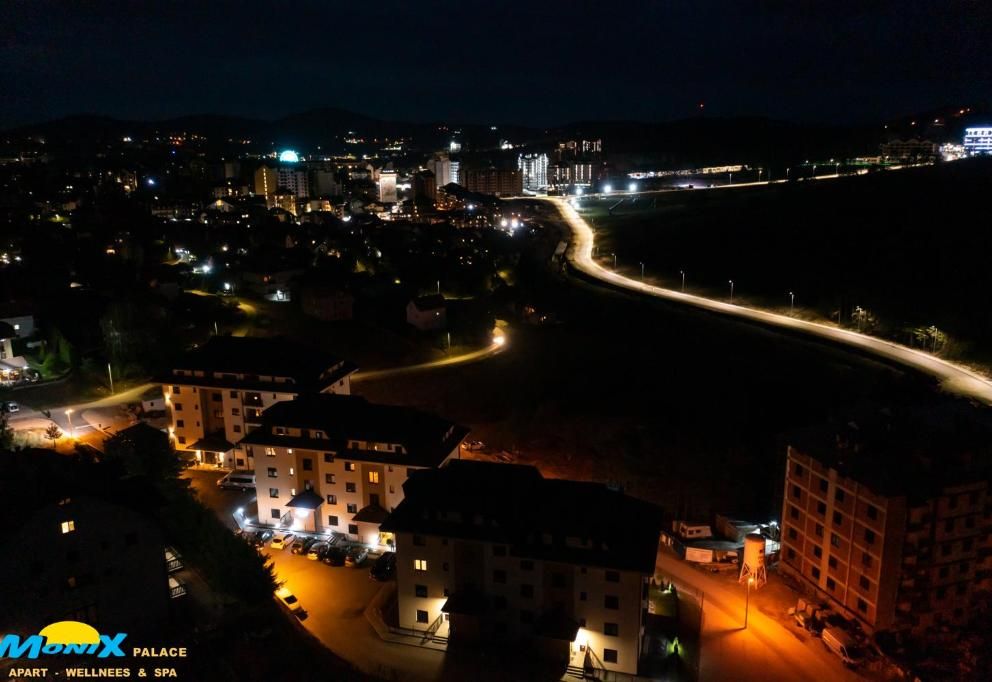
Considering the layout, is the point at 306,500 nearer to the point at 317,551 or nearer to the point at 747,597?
the point at 317,551

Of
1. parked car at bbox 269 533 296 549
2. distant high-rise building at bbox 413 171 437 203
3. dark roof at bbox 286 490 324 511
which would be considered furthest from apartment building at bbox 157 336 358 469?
distant high-rise building at bbox 413 171 437 203

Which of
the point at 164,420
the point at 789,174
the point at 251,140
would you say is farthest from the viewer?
the point at 251,140

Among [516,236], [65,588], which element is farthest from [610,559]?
[516,236]

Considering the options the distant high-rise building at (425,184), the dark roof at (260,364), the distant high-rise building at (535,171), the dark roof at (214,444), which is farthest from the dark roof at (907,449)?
the distant high-rise building at (535,171)

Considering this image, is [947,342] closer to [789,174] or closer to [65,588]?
[65,588]

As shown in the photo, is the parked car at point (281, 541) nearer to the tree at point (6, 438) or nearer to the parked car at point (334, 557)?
the parked car at point (334, 557)
